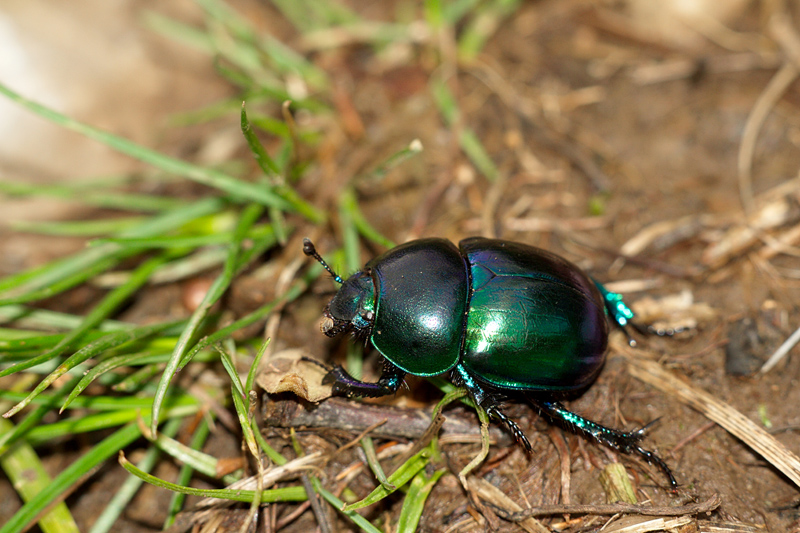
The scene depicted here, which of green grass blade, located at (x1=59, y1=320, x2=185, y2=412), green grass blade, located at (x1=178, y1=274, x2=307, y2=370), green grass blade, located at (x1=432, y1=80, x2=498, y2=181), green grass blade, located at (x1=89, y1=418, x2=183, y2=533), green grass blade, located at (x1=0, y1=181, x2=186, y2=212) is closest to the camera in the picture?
green grass blade, located at (x1=59, y1=320, x2=185, y2=412)

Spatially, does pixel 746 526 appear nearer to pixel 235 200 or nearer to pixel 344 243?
pixel 344 243

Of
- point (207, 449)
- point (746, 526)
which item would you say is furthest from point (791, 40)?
point (207, 449)

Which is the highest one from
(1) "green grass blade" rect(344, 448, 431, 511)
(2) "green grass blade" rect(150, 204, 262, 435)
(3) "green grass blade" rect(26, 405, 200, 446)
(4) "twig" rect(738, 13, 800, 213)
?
(2) "green grass blade" rect(150, 204, 262, 435)

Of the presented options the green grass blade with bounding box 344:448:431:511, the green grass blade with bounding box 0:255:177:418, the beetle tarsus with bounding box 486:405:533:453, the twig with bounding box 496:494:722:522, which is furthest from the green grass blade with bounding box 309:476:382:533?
the green grass blade with bounding box 0:255:177:418

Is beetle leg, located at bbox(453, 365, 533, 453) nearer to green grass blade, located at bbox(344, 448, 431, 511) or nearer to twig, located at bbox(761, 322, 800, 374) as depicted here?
green grass blade, located at bbox(344, 448, 431, 511)

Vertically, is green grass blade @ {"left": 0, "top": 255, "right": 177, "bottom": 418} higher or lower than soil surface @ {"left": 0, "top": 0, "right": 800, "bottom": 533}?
higher

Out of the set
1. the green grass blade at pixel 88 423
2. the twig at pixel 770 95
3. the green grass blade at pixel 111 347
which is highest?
the green grass blade at pixel 111 347

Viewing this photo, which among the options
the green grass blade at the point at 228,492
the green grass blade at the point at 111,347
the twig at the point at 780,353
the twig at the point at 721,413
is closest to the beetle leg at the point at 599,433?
the twig at the point at 721,413

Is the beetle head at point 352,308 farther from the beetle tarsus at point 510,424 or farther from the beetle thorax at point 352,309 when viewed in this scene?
the beetle tarsus at point 510,424

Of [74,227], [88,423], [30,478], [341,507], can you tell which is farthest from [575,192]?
[30,478]

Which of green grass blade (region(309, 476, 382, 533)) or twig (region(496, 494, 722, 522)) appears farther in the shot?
green grass blade (region(309, 476, 382, 533))
